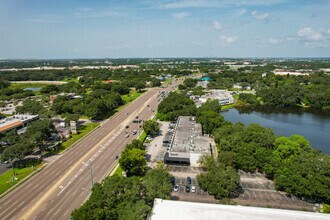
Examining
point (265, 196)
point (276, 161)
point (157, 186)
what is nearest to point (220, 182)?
point (265, 196)

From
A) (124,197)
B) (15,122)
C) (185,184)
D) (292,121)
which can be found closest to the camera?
(124,197)

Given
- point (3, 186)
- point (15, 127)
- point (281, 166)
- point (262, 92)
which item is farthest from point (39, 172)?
point (262, 92)

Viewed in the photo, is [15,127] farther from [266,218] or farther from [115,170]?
[266,218]

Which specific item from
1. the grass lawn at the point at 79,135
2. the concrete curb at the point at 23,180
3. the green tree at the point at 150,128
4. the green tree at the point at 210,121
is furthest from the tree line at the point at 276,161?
the grass lawn at the point at 79,135

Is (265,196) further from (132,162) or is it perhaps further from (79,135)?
(79,135)

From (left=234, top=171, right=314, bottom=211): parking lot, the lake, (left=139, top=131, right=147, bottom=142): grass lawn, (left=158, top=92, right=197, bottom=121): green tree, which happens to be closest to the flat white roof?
(left=234, top=171, right=314, bottom=211): parking lot

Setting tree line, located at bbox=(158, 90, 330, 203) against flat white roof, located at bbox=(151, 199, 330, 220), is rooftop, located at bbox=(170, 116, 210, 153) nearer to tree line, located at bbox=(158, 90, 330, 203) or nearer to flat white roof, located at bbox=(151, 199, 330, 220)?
tree line, located at bbox=(158, 90, 330, 203)
